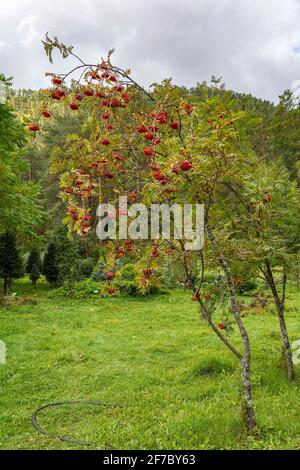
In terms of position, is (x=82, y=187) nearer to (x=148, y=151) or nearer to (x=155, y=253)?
(x=148, y=151)

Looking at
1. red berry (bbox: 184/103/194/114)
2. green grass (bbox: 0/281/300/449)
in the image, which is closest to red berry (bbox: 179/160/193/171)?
red berry (bbox: 184/103/194/114)

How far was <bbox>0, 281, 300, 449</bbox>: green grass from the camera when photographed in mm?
4434

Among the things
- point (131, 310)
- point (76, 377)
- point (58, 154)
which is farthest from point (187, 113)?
point (131, 310)

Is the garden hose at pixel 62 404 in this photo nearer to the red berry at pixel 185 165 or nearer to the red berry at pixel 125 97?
the red berry at pixel 185 165

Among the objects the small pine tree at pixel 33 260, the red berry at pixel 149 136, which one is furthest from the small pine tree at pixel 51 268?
the red berry at pixel 149 136

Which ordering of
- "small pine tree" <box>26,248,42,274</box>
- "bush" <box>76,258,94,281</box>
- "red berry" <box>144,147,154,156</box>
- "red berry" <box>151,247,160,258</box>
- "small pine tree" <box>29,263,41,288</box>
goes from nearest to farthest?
"red berry" <box>144,147,154,156</box> < "red berry" <box>151,247,160,258</box> < "bush" <box>76,258,94,281</box> < "small pine tree" <box>29,263,41,288</box> < "small pine tree" <box>26,248,42,274</box>

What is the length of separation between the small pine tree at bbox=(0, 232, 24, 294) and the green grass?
5.07 meters

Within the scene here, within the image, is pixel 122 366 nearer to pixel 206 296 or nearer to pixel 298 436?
pixel 206 296

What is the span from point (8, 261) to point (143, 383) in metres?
11.3

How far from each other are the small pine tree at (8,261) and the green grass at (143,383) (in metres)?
5.07

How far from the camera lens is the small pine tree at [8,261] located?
52.2 feet

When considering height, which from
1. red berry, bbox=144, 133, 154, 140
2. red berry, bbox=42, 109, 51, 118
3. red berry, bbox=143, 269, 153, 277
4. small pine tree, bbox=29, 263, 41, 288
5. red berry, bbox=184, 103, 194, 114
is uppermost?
red berry, bbox=184, 103, 194, 114

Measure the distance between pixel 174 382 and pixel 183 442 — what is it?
2.00m

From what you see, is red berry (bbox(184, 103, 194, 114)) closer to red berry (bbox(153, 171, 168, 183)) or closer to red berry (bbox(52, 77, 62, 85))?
red berry (bbox(153, 171, 168, 183))
